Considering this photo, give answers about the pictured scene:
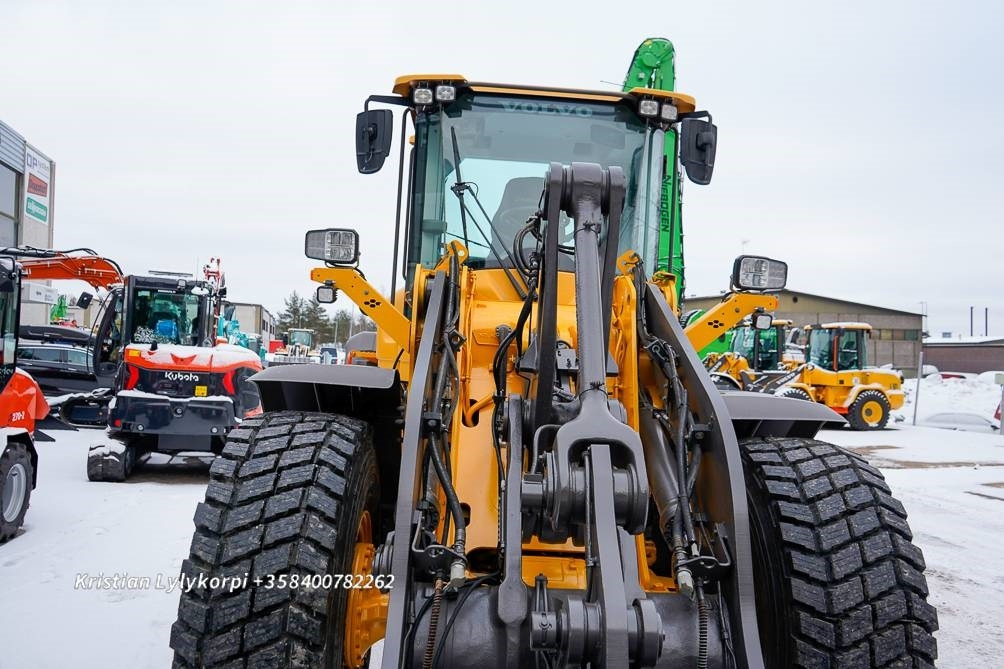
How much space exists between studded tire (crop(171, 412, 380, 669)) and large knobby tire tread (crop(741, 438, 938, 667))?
148 centimetres

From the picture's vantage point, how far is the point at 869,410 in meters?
18.9

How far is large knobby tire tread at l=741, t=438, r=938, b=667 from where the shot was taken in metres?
2.27

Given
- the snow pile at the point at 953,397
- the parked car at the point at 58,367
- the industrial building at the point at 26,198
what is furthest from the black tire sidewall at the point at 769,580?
the industrial building at the point at 26,198

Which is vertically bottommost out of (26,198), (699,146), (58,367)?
(58,367)

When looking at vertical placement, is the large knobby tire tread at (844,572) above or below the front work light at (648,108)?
below

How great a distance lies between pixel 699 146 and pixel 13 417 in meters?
5.94

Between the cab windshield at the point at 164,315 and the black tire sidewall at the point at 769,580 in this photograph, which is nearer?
the black tire sidewall at the point at 769,580

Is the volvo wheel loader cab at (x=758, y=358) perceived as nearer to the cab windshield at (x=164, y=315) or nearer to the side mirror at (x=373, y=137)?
the cab windshield at (x=164, y=315)

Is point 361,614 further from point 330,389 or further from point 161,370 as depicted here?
point 161,370

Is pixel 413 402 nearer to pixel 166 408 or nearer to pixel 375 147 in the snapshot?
pixel 375 147

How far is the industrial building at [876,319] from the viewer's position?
4391 cm

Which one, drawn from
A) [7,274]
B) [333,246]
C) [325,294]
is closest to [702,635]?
[333,246]

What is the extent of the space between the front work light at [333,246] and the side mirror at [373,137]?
21.5 inches

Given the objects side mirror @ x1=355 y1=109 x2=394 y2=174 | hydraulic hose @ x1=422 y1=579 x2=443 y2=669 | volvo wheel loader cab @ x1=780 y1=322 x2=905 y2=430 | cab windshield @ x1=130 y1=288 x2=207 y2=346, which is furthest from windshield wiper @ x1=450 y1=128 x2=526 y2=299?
volvo wheel loader cab @ x1=780 y1=322 x2=905 y2=430
